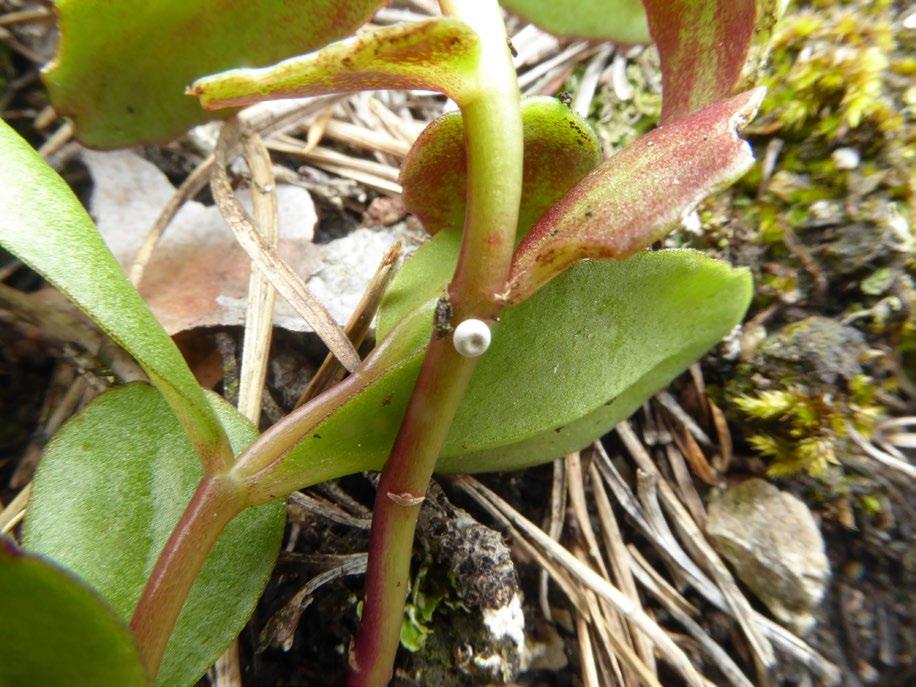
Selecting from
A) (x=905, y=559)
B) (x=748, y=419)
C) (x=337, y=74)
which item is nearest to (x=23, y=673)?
(x=337, y=74)

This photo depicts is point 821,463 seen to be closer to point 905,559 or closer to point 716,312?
point 905,559

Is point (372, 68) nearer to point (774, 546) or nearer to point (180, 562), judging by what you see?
point (180, 562)

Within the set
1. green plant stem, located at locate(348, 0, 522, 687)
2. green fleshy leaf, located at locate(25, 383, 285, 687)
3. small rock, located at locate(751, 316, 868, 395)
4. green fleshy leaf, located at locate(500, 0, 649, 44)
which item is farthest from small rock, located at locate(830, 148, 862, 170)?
green fleshy leaf, located at locate(25, 383, 285, 687)

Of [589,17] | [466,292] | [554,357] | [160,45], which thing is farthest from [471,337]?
[589,17]

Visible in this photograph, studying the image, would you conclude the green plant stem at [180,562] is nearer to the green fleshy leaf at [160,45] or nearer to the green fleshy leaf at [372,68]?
the green fleshy leaf at [372,68]

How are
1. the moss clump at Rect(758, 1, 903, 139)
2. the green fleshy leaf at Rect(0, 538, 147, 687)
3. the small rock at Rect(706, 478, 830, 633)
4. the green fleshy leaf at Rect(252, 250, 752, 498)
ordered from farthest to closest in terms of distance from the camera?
the moss clump at Rect(758, 1, 903, 139)
the small rock at Rect(706, 478, 830, 633)
the green fleshy leaf at Rect(252, 250, 752, 498)
the green fleshy leaf at Rect(0, 538, 147, 687)

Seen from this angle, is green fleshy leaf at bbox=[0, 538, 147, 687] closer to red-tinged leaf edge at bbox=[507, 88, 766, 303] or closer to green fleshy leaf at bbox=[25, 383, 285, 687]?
green fleshy leaf at bbox=[25, 383, 285, 687]
